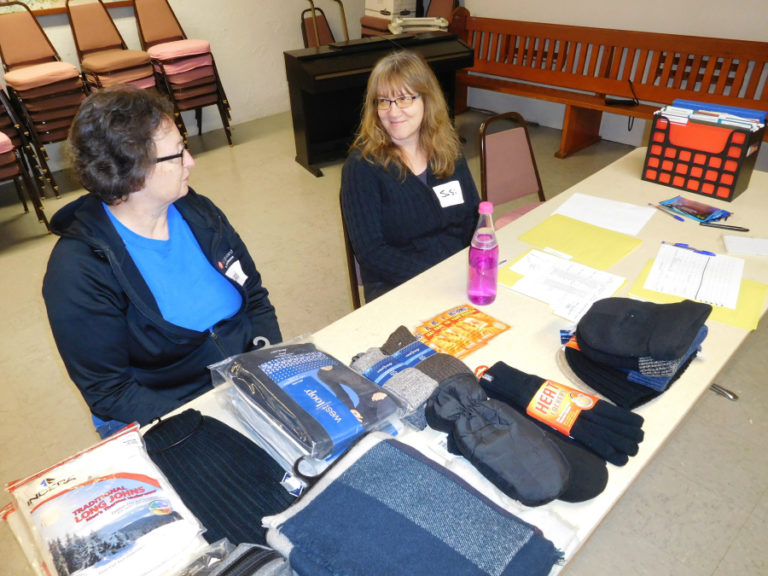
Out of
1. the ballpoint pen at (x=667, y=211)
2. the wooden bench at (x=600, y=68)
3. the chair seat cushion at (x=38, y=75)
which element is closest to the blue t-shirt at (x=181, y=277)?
the ballpoint pen at (x=667, y=211)

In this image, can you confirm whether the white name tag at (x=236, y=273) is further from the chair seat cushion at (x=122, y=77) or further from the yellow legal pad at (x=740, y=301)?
the chair seat cushion at (x=122, y=77)

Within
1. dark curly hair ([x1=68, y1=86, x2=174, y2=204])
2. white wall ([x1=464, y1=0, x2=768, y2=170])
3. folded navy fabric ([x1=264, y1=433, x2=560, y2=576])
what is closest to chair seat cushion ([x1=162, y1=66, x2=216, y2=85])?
white wall ([x1=464, y1=0, x2=768, y2=170])

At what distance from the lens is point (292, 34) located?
5.68 m

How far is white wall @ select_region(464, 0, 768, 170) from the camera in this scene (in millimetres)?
3777

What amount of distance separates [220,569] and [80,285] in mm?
805

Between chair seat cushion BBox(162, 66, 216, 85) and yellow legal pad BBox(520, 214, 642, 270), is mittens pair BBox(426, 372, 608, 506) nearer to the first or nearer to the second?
yellow legal pad BBox(520, 214, 642, 270)

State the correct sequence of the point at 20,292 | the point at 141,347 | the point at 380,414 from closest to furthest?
1. the point at 380,414
2. the point at 141,347
3. the point at 20,292

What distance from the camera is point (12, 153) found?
340 cm

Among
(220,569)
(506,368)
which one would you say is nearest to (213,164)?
(506,368)

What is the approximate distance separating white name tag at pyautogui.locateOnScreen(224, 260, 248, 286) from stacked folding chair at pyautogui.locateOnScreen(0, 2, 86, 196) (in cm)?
315

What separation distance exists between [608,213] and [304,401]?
1416mm

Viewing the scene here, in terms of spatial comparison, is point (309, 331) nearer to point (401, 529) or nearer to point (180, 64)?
point (401, 529)

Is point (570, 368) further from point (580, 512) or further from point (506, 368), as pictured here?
point (580, 512)

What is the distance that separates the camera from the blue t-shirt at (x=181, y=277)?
4.54ft
